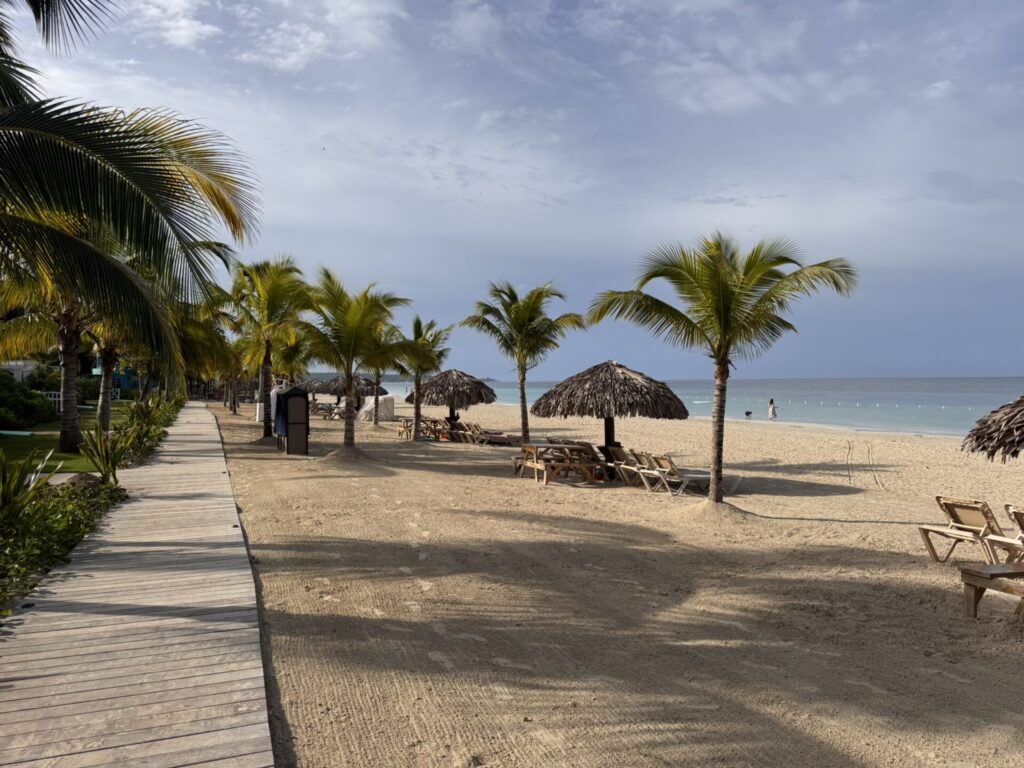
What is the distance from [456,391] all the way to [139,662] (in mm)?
19411

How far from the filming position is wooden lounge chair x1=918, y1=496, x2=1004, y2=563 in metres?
6.51

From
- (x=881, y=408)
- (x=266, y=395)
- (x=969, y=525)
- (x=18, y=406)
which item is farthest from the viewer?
(x=881, y=408)

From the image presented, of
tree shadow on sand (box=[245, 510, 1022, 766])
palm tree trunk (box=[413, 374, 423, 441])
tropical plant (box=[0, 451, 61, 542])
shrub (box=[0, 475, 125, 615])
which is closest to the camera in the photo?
tree shadow on sand (box=[245, 510, 1022, 766])

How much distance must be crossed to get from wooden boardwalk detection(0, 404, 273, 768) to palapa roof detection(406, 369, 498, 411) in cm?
Answer: 1642

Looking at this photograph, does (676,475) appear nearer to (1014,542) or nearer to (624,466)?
(624,466)

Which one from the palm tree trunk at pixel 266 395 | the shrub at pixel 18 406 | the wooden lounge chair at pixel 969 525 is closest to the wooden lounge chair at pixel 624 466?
the wooden lounge chair at pixel 969 525

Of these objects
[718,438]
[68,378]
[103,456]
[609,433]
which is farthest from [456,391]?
[103,456]

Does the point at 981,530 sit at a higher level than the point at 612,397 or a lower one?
lower

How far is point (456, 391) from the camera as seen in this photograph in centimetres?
2298

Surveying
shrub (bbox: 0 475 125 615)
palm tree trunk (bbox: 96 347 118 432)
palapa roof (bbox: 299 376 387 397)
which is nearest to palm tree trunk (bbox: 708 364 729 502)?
shrub (bbox: 0 475 125 615)

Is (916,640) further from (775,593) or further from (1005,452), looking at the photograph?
(1005,452)

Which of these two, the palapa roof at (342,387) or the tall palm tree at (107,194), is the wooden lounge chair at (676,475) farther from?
the palapa roof at (342,387)

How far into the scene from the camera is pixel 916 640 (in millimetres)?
4723

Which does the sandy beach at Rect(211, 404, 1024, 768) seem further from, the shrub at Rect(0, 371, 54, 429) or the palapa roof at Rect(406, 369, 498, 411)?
the palapa roof at Rect(406, 369, 498, 411)
